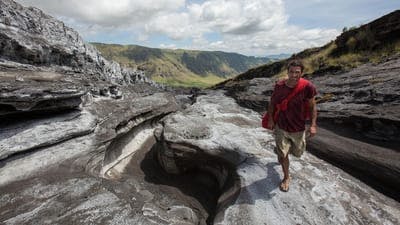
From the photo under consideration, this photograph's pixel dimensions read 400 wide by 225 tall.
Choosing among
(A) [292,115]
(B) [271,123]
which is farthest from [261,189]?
(A) [292,115]

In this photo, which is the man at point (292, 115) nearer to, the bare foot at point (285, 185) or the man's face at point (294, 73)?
the man's face at point (294, 73)

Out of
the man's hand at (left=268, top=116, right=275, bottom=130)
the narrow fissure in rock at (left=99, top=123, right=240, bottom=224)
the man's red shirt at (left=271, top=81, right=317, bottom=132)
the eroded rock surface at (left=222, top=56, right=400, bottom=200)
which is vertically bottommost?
the narrow fissure in rock at (left=99, top=123, right=240, bottom=224)

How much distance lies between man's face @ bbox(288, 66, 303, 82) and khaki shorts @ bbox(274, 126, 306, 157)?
5.77 ft

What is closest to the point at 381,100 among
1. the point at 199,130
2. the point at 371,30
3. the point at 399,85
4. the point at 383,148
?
the point at 399,85

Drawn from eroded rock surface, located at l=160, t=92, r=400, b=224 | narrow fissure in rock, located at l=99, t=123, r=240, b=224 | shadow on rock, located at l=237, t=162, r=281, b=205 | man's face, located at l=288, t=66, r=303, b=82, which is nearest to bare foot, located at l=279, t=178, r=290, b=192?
eroded rock surface, located at l=160, t=92, r=400, b=224

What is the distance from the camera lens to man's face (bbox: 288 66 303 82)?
7875mm

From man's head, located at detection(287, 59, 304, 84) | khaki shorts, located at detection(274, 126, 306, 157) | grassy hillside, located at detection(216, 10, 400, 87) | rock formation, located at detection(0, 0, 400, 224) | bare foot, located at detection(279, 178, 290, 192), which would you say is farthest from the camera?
grassy hillside, located at detection(216, 10, 400, 87)

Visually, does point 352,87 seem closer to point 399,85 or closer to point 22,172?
point 399,85

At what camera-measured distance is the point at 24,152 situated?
36.6 feet

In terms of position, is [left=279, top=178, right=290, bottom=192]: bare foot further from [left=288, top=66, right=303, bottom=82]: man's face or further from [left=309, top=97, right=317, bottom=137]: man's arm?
[left=288, top=66, right=303, bottom=82]: man's face

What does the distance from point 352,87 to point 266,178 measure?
33.2 ft

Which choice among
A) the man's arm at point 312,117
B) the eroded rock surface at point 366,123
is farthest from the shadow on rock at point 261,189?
the eroded rock surface at point 366,123

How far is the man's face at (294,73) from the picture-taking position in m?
7.88

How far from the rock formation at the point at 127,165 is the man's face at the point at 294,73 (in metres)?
4.08
